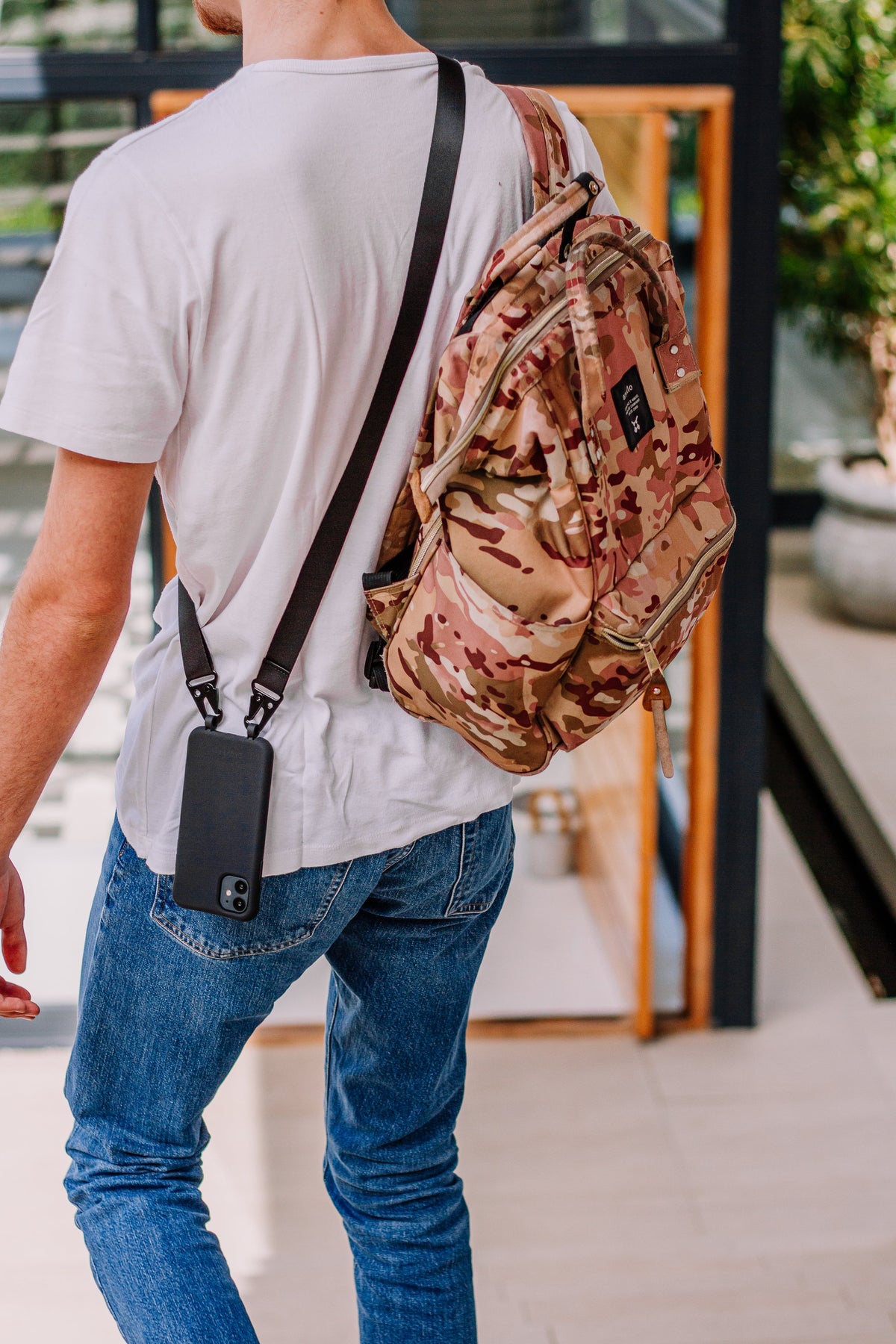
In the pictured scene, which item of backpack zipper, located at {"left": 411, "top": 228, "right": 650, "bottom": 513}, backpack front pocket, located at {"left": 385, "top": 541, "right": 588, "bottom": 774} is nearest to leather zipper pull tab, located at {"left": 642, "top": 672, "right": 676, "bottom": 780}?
backpack front pocket, located at {"left": 385, "top": 541, "right": 588, "bottom": 774}

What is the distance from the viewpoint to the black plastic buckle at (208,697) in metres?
1.11

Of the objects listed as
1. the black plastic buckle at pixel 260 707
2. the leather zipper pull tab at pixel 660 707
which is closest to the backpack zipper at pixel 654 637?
the leather zipper pull tab at pixel 660 707

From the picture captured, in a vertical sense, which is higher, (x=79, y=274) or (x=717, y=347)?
(x=79, y=274)

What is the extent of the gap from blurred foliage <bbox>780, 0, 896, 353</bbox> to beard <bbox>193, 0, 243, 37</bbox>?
12.8 feet

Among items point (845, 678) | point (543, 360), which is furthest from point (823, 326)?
point (543, 360)

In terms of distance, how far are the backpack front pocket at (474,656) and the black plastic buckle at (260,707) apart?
0.09 metres

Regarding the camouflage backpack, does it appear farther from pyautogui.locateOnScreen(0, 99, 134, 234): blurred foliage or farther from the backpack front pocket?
pyautogui.locateOnScreen(0, 99, 134, 234): blurred foliage

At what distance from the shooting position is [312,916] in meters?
1.15

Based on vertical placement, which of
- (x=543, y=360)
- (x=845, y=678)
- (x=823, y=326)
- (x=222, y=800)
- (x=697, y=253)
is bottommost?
(x=845, y=678)

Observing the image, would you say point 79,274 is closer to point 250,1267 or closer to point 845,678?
point 250,1267

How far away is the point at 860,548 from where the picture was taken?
464 cm

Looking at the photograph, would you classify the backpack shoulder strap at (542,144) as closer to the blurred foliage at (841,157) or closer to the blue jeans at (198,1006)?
the blue jeans at (198,1006)

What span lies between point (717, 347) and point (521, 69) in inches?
19.8

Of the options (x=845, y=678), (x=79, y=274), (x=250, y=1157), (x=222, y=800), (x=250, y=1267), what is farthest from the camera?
(x=845, y=678)
